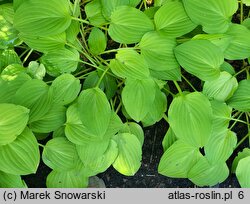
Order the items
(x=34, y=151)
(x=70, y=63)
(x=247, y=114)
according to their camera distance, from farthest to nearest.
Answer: (x=247, y=114)
(x=70, y=63)
(x=34, y=151)

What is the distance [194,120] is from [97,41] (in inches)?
15.7

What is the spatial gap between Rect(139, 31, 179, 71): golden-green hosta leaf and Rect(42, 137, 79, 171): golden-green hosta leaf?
36cm

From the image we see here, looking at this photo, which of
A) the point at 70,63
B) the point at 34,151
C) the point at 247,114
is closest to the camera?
the point at 34,151

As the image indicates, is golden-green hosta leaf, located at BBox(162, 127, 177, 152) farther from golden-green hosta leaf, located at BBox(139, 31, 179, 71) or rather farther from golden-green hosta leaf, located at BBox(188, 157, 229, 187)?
golden-green hosta leaf, located at BBox(139, 31, 179, 71)

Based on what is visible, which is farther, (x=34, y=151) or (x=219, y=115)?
(x=219, y=115)

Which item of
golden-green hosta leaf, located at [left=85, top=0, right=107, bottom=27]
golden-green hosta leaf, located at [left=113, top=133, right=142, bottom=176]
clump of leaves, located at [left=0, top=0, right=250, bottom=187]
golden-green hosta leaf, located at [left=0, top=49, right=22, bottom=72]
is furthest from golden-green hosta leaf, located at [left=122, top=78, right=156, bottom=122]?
golden-green hosta leaf, located at [left=0, top=49, right=22, bottom=72]

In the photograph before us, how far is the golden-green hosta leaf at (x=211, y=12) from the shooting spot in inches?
43.8

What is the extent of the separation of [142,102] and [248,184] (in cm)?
46

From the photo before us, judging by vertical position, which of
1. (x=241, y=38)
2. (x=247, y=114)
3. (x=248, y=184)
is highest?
(x=241, y=38)

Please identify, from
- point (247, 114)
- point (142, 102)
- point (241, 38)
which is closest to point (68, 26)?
point (142, 102)

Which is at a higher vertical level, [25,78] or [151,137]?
[25,78]

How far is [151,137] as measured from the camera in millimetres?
1415

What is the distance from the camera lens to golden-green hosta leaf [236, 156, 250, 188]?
1229 millimetres
